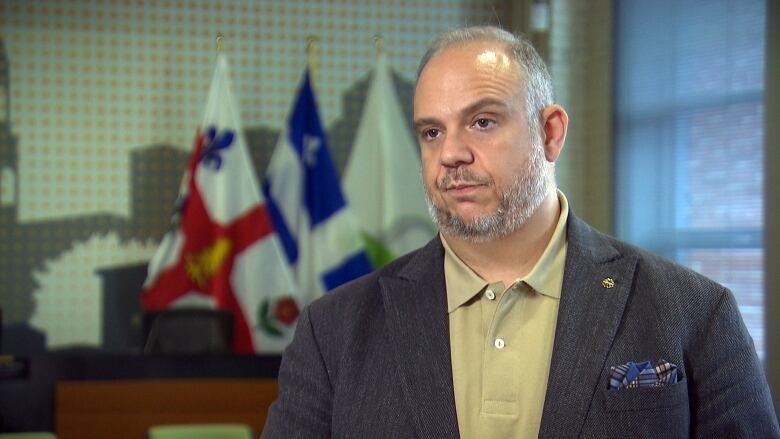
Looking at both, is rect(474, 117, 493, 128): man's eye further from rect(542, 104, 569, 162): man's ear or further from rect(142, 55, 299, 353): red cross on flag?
rect(142, 55, 299, 353): red cross on flag

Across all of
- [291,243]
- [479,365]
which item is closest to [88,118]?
[291,243]

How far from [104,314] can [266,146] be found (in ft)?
5.30

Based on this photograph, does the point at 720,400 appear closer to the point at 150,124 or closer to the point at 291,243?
the point at 291,243

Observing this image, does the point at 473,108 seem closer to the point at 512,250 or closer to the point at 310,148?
Answer: the point at 512,250

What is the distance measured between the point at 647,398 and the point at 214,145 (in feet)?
15.4

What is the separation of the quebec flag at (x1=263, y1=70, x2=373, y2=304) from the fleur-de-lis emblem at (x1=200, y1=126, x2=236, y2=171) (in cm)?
36

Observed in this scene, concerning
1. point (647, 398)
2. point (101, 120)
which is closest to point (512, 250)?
point (647, 398)

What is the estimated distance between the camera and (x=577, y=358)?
1423 millimetres

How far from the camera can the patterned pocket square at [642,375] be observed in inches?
54.6

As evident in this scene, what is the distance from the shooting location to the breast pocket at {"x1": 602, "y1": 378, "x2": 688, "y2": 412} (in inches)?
54.1

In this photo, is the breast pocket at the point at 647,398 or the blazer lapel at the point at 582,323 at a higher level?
the blazer lapel at the point at 582,323

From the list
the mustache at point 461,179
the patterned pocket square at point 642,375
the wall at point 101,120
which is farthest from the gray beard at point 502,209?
the wall at point 101,120

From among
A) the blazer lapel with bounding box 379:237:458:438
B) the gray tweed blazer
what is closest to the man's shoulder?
the gray tweed blazer

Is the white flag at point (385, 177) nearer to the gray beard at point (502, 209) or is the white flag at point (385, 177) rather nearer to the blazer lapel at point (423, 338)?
the blazer lapel at point (423, 338)
